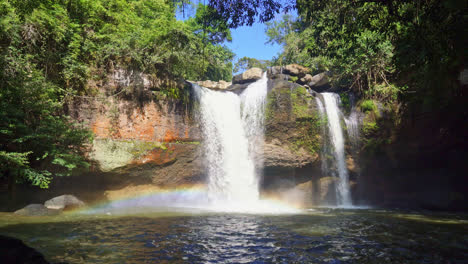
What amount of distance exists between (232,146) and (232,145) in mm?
60

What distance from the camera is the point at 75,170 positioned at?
37.3 ft

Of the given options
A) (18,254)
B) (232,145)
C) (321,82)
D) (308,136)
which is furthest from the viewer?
(321,82)

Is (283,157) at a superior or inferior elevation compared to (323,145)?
inferior

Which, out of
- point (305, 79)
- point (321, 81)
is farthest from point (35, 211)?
point (305, 79)

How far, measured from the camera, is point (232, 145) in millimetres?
15641

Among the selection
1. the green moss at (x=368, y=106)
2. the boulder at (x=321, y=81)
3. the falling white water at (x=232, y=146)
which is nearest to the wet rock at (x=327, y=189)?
the falling white water at (x=232, y=146)

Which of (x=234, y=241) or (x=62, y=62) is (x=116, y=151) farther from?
(x=234, y=241)

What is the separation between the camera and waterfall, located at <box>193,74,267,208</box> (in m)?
14.9

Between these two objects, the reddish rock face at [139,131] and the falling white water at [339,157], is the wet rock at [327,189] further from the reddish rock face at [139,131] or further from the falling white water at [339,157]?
the reddish rock face at [139,131]

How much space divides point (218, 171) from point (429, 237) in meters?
10.2

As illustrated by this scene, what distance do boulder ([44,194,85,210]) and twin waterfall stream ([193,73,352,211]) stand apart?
21.3ft

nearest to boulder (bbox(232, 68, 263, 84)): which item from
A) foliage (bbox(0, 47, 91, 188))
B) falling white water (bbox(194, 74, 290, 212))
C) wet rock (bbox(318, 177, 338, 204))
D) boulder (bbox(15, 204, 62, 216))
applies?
falling white water (bbox(194, 74, 290, 212))

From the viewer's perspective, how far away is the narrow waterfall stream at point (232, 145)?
1488cm

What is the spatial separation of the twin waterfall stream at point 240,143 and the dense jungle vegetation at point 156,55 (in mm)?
2428
